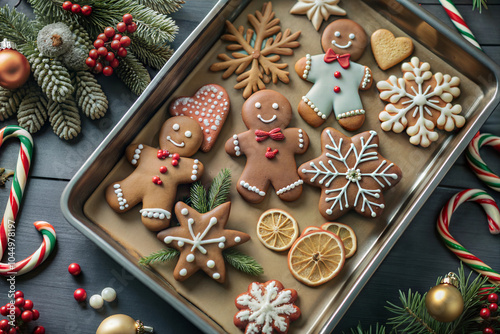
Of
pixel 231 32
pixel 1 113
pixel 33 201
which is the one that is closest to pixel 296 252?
pixel 231 32

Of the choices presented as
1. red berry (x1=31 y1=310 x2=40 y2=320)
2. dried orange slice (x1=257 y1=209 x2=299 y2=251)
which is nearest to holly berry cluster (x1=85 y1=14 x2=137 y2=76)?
dried orange slice (x1=257 y1=209 x2=299 y2=251)

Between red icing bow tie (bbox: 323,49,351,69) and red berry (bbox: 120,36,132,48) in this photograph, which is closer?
red berry (bbox: 120,36,132,48)

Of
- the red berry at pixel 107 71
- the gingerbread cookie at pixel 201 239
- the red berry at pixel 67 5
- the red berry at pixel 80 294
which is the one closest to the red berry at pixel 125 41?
the red berry at pixel 107 71

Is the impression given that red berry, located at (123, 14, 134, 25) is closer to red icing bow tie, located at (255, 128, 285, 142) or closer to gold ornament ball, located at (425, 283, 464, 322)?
red icing bow tie, located at (255, 128, 285, 142)

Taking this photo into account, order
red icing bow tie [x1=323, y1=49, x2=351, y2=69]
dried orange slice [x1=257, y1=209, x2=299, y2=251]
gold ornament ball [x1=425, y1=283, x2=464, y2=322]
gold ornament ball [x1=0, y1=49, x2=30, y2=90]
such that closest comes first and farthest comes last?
gold ornament ball [x1=425, y1=283, x2=464, y2=322]
gold ornament ball [x1=0, y1=49, x2=30, y2=90]
dried orange slice [x1=257, y1=209, x2=299, y2=251]
red icing bow tie [x1=323, y1=49, x2=351, y2=69]

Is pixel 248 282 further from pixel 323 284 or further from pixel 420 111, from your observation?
pixel 420 111

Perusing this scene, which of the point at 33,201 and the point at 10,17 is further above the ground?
the point at 10,17

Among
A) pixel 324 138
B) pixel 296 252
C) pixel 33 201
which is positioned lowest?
pixel 33 201
